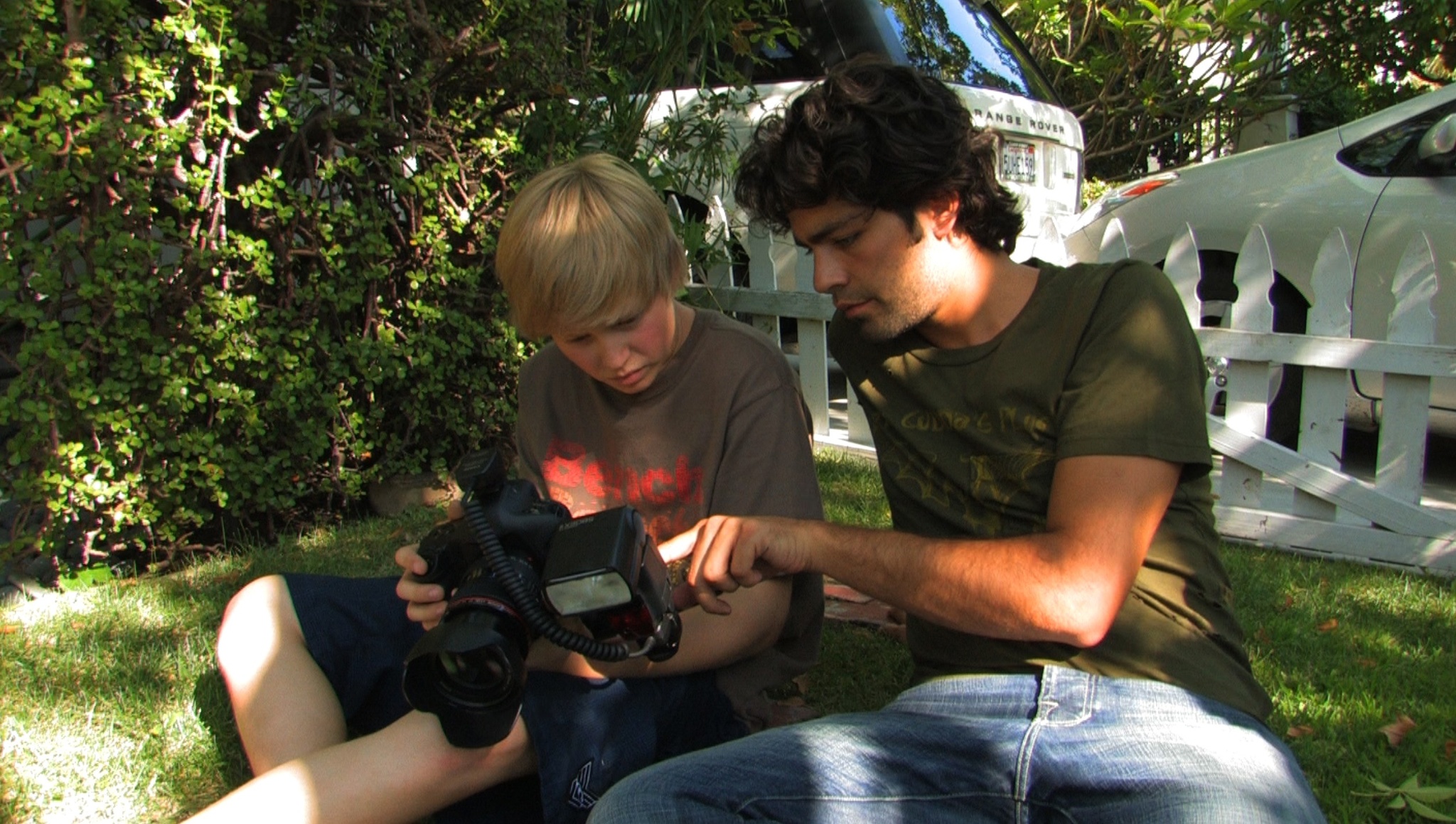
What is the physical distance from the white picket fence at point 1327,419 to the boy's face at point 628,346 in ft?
8.68

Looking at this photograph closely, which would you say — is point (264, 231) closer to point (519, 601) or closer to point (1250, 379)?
point (519, 601)

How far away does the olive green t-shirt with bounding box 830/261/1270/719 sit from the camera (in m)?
1.73

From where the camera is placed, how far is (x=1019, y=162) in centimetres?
589

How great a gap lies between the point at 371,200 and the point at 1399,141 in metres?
4.20

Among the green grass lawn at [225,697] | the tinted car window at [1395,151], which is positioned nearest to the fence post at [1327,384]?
the green grass lawn at [225,697]

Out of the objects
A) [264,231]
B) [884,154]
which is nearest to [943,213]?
[884,154]

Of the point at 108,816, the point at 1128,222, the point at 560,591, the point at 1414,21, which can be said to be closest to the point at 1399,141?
the point at 1128,222

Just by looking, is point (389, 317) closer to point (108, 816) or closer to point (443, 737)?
→ point (108, 816)

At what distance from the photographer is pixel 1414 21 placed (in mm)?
9359

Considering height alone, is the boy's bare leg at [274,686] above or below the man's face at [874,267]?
below

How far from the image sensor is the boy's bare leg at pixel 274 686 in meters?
2.10

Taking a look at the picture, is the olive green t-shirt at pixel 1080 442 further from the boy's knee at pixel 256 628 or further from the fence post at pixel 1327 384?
the fence post at pixel 1327 384

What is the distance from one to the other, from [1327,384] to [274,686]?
11.7ft

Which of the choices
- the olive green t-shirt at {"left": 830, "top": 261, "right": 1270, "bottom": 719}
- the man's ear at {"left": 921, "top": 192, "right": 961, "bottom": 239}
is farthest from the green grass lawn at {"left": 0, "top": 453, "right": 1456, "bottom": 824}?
the man's ear at {"left": 921, "top": 192, "right": 961, "bottom": 239}
